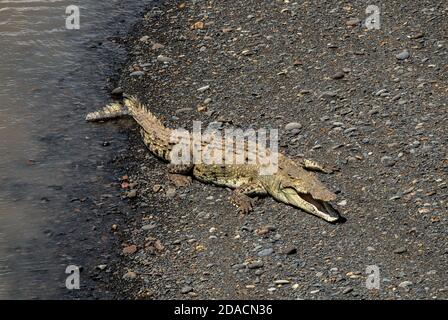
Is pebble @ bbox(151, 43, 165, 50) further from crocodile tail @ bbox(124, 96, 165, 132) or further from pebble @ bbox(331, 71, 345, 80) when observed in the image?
pebble @ bbox(331, 71, 345, 80)

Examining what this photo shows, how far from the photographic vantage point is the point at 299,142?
12.2 m

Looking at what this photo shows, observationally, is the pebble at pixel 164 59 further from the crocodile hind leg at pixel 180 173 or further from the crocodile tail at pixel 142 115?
the crocodile hind leg at pixel 180 173

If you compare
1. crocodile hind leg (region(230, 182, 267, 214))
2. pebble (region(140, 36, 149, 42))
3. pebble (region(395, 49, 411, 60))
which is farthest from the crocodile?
pebble (region(395, 49, 411, 60))

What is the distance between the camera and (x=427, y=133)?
465 inches

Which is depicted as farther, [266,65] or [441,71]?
[266,65]

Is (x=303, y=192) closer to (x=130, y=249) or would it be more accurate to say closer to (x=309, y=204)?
(x=309, y=204)

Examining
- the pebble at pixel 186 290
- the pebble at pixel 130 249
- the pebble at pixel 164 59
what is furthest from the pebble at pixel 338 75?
the pebble at pixel 186 290

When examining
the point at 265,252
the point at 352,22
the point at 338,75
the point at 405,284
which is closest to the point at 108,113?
the point at 338,75

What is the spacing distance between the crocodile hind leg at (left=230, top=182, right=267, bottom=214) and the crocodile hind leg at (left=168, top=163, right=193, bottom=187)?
84cm

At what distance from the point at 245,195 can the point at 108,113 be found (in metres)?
3.20

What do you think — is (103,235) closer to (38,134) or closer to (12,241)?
(12,241)

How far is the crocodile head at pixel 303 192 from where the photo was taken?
10680 millimetres

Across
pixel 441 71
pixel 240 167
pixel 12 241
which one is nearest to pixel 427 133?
pixel 441 71
